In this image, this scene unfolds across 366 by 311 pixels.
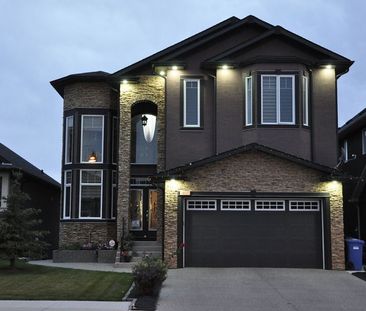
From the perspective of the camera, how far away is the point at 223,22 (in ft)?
81.7

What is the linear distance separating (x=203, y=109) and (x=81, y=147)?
595 centimetres

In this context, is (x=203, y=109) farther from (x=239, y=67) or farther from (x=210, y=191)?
(x=210, y=191)

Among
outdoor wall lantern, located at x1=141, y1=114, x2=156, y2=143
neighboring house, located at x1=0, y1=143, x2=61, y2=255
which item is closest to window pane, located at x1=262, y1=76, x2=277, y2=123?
outdoor wall lantern, located at x1=141, y1=114, x2=156, y2=143

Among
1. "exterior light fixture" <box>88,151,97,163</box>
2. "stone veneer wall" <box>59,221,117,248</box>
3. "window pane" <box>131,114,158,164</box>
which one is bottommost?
"stone veneer wall" <box>59,221,117,248</box>

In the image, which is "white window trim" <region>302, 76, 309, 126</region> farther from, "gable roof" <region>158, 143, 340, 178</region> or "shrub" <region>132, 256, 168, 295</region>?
"shrub" <region>132, 256, 168, 295</region>

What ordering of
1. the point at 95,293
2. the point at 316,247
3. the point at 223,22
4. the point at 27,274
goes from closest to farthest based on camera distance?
1. the point at 95,293
2. the point at 27,274
3. the point at 316,247
4. the point at 223,22

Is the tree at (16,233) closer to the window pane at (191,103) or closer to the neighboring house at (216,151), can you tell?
the neighboring house at (216,151)

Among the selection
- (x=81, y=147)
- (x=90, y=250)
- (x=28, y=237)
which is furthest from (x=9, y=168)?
(x=28, y=237)

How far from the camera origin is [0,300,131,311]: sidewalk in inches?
500

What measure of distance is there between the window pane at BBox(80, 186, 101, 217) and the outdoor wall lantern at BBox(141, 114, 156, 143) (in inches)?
129

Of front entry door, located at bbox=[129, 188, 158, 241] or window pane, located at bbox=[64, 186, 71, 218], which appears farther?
front entry door, located at bbox=[129, 188, 158, 241]

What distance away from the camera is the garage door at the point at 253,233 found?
20461 millimetres

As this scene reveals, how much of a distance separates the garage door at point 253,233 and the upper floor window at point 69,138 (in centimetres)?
724

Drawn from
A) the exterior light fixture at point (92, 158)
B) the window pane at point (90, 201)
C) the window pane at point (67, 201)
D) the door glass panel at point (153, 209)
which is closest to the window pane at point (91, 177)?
the window pane at point (90, 201)
